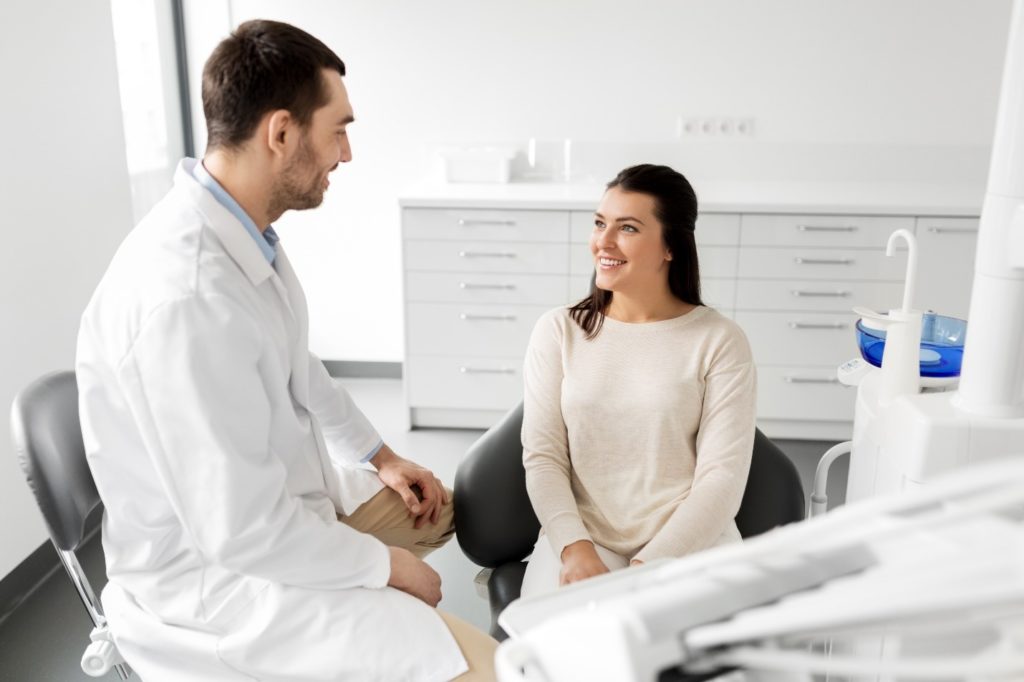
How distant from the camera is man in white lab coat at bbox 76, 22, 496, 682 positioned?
121cm

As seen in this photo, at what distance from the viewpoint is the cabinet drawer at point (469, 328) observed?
323 centimetres

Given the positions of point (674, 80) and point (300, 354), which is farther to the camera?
point (674, 80)

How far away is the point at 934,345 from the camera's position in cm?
164

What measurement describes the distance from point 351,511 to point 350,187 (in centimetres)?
238

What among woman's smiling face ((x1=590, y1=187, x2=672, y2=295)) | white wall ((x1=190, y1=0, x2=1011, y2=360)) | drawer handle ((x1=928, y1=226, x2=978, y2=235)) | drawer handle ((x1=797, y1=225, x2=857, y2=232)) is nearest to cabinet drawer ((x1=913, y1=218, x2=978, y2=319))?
drawer handle ((x1=928, y1=226, x2=978, y2=235))

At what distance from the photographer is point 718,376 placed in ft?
5.23

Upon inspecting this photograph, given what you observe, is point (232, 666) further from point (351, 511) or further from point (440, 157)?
point (440, 157)

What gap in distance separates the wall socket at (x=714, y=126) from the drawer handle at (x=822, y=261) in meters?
0.75

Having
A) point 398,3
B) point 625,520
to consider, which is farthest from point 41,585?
point 398,3

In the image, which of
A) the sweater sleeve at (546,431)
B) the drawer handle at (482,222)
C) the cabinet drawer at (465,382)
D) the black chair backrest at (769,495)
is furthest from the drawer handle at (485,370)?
the black chair backrest at (769,495)

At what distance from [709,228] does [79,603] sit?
2.25 meters

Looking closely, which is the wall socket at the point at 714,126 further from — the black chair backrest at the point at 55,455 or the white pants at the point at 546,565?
the black chair backrest at the point at 55,455

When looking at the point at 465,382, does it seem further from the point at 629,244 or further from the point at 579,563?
the point at 579,563

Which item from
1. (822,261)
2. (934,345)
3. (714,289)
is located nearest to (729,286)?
(714,289)
